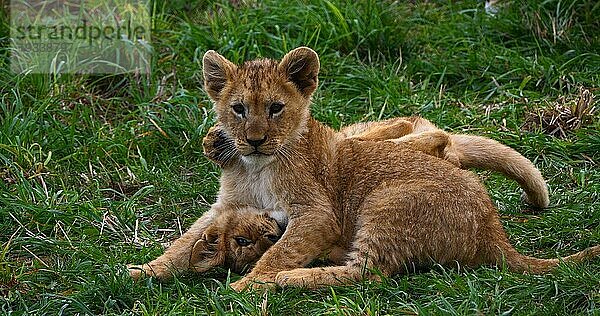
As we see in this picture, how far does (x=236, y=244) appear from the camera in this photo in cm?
605

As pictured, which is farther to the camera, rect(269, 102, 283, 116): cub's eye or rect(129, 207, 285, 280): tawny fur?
rect(269, 102, 283, 116): cub's eye

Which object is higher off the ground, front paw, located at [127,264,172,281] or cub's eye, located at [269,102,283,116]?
cub's eye, located at [269,102,283,116]

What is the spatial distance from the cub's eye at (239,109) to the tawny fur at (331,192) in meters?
0.01

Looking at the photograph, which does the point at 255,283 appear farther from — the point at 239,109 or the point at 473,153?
the point at 473,153

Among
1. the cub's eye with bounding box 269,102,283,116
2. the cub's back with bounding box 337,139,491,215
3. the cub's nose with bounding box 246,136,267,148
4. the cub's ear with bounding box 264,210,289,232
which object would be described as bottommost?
the cub's ear with bounding box 264,210,289,232

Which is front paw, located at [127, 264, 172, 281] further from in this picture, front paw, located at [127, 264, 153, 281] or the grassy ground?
the grassy ground

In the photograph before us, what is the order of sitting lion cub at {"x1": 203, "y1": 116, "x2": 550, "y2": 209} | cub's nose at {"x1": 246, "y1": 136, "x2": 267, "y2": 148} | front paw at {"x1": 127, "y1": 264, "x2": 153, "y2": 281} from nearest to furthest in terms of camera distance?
front paw at {"x1": 127, "y1": 264, "x2": 153, "y2": 281} → cub's nose at {"x1": 246, "y1": 136, "x2": 267, "y2": 148} → sitting lion cub at {"x1": 203, "y1": 116, "x2": 550, "y2": 209}

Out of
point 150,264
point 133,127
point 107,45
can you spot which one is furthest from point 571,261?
point 107,45

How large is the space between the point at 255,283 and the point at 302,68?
1.47m

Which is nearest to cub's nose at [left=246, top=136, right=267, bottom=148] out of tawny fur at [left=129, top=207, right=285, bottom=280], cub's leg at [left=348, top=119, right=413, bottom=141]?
tawny fur at [left=129, top=207, right=285, bottom=280]

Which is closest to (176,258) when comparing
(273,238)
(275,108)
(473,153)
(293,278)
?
(273,238)

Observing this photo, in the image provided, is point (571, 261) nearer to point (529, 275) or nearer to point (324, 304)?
point (529, 275)

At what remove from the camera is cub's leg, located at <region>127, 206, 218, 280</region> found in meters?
6.00

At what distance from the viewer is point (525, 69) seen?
8.98 metres
